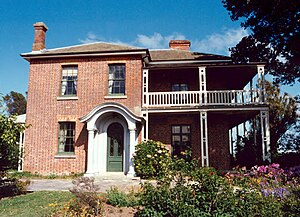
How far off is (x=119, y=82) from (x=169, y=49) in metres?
5.81

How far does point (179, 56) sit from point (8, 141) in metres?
12.0

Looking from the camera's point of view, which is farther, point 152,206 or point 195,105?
point 195,105

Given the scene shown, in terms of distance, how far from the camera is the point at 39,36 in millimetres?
18125

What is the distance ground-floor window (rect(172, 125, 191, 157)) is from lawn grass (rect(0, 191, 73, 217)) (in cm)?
839

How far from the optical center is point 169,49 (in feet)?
65.2

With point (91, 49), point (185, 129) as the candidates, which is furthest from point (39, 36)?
point (185, 129)

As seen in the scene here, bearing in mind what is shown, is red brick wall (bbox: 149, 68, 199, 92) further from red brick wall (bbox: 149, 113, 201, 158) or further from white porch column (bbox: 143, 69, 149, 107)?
red brick wall (bbox: 149, 113, 201, 158)

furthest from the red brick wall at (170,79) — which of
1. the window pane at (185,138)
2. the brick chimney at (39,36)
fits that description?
the brick chimney at (39,36)

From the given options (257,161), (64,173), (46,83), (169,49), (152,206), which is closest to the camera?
(152,206)

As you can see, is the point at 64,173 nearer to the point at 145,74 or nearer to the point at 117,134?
the point at 117,134

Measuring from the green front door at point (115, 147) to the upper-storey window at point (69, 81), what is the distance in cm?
311

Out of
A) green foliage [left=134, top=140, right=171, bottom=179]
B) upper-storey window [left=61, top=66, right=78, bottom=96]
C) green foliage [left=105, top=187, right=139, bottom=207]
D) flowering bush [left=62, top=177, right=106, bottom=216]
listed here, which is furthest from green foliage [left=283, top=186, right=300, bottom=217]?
upper-storey window [left=61, top=66, right=78, bottom=96]

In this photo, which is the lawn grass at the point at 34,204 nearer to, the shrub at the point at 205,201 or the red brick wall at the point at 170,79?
the shrub at the point at 205,201

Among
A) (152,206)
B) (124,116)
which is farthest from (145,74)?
(152,206)
